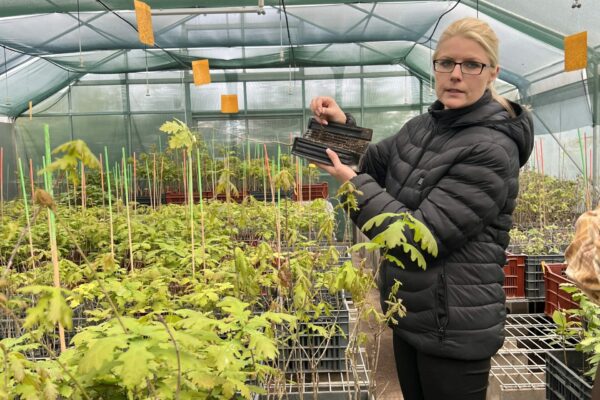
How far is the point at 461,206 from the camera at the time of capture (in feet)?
4.04

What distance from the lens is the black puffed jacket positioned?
124 centimetres

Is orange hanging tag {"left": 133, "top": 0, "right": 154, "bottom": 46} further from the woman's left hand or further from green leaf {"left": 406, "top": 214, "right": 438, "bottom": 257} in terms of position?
green leaf {"left": 406, "top": 214, "right": 438, "bottom": 257}

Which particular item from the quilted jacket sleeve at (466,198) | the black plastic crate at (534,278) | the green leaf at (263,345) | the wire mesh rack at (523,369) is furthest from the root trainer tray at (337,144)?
the black plastic crate at (534,278)

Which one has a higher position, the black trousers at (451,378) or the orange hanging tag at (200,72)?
the orange hanging tag at (200,72)

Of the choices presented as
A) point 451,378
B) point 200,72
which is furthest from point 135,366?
point 200,72

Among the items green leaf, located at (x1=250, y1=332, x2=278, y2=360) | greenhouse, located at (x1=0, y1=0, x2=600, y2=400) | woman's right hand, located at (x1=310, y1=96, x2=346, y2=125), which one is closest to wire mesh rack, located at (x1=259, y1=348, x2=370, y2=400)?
greenhouse, located at (x1=0, y1=0, x2=600, y2=400)

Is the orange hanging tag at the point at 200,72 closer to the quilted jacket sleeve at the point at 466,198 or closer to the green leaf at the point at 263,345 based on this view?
the quilted jacket sleeve at the point at 466,198

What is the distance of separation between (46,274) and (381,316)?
168cm

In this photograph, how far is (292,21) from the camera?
213 inches

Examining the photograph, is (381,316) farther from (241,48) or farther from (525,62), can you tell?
(241,48)

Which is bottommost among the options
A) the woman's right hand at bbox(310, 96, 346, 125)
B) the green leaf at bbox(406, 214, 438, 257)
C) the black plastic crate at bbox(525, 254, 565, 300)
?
the black plastic crate at bbox(525, 254, 565, 300)

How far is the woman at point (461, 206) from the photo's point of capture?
124cm

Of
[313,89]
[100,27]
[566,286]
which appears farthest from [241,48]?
[566,286]

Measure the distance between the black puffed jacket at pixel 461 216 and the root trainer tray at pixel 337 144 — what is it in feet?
0.41
